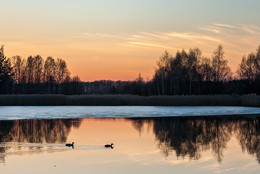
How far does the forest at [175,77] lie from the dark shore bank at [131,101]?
66.9ft

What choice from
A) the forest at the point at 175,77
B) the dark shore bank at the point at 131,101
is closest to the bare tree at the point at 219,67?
the forest at the point at 175,77

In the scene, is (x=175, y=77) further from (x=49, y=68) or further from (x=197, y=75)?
(x=49, y=68)

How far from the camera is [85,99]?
38.8 meters

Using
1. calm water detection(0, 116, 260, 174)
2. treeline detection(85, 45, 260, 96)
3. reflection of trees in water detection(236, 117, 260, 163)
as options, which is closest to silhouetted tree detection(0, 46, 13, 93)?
treeline detection(85, 45, 260, 96)

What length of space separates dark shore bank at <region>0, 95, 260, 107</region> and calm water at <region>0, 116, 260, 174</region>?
20.4 meters

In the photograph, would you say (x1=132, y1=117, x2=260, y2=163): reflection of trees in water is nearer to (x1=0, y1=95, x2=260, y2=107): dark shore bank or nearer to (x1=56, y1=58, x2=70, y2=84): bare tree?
(x1=0, y1=95, x2=260, y2=107): dark shore bank

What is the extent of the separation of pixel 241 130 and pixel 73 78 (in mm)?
72947

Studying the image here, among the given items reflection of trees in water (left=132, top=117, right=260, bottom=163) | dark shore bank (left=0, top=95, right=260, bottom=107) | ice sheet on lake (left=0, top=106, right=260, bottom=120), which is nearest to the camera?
reflection of trees in water (left=132, top=117, right=260, bottom=163)

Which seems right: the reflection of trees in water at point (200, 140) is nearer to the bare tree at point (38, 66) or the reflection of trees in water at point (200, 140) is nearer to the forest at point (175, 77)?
the forest at point (175, 77)

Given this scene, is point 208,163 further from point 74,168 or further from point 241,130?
point 241,130

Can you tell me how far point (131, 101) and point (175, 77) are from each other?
30228 mm

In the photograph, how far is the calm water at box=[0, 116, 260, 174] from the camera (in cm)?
905

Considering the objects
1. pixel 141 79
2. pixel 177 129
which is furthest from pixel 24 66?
pixel 177 129

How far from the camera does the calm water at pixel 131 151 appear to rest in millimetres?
9047
